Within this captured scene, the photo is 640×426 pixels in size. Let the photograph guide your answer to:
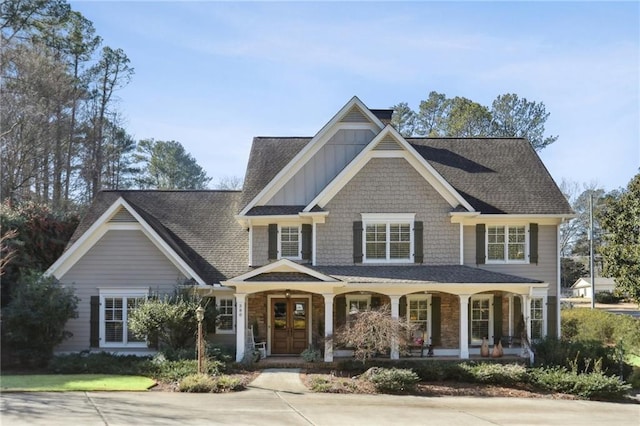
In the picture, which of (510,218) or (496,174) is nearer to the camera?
(510,218)

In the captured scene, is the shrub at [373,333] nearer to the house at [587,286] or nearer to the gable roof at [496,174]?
the gable roof at [496,174]

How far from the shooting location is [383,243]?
23469 millimetres

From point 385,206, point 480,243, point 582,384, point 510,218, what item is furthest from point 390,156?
point 582,384

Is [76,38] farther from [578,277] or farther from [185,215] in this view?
[578,277]

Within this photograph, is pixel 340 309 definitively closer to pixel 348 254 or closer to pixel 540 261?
pixel 348 254

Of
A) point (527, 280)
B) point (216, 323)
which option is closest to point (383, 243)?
point (527, 280)

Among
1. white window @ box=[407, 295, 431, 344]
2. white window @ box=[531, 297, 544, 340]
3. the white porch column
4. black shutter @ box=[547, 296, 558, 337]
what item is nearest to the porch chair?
white window @ box=[407, 295, 431, 344]

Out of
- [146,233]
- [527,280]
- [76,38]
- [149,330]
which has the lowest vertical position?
[149,330]

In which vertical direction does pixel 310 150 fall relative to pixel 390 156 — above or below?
above

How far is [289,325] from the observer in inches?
934

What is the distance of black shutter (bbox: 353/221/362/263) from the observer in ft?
76.3

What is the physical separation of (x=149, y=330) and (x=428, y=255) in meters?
9.96

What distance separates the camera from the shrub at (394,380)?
18.2 meters

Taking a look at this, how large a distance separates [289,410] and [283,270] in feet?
23.4
